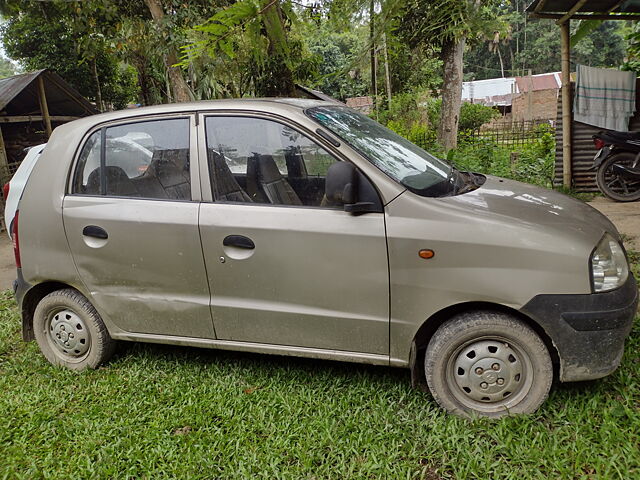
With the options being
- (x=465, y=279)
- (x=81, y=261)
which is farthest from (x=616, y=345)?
(x=81, y=261)

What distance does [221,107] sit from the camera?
3199 millimetres

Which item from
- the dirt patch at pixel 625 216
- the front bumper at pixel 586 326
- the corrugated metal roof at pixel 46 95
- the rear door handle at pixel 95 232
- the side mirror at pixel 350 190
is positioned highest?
the corrugated metal roof at pixel 46 95

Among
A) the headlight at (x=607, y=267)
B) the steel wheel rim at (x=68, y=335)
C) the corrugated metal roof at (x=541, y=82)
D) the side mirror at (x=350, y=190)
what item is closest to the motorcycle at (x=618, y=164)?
the headlight at (x=607, y=267)

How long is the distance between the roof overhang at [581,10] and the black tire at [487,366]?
5.77 meters

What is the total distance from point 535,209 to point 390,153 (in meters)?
0.90

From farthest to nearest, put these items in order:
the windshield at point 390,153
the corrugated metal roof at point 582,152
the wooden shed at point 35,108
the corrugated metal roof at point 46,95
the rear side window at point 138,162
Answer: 1. the wooden shed at point 35,108
2. the corrugated metal roof at point 46,95
3. the corrugated metal roof at point 582,152
4. the rear side window at point 138,162
5. the windshield at point 390,153

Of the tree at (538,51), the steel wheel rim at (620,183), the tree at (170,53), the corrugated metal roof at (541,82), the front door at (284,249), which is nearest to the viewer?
the front door at (284,249)

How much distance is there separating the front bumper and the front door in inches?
32.3

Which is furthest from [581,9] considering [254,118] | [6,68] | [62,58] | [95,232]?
[6,68]

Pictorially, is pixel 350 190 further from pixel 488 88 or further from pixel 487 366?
pixel 488 88

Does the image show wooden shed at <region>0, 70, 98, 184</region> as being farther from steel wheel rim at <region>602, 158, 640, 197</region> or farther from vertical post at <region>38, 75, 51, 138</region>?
steel wheel rim at <region>602, 158, 640, 197</region>

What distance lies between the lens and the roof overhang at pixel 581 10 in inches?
270

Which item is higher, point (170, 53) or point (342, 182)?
point (170, 53)

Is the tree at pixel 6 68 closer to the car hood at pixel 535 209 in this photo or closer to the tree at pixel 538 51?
the tree at pixel 538 51
